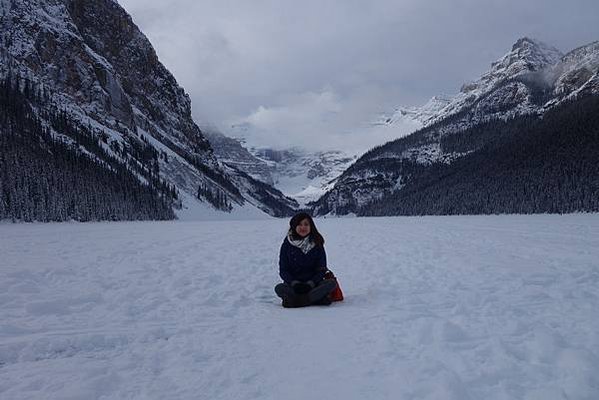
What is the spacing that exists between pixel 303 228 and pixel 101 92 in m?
136

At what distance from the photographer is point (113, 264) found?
13266mm

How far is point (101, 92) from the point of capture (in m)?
126

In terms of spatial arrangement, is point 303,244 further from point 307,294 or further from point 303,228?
point 307,294

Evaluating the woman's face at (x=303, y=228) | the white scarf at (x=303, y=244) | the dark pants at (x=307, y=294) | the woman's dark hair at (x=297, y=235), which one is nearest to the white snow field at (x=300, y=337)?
the dark pants at (x=307, y=294)

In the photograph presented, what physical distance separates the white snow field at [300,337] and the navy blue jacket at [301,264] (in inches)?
28.4

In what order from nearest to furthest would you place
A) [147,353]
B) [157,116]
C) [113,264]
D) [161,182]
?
1. [147,353]
2. [113,264]
3. [161,182]
4. [157,116]

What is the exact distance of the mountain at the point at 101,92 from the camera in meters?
103

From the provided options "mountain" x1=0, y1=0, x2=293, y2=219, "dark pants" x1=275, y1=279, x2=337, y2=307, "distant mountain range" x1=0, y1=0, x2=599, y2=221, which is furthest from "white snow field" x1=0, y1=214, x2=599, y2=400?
"mountain" x1=0, y1=0, x2=293, y2=219

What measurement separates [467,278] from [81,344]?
28.0ft

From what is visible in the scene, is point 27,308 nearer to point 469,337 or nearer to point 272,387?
point 272,387

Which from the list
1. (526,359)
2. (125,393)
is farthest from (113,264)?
(526,359)

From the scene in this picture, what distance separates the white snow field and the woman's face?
1.52 meters

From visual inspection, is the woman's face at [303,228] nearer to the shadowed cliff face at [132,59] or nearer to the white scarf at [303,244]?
the white scarf at [303,244]

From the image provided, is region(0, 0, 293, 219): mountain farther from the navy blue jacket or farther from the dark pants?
the dark pants
